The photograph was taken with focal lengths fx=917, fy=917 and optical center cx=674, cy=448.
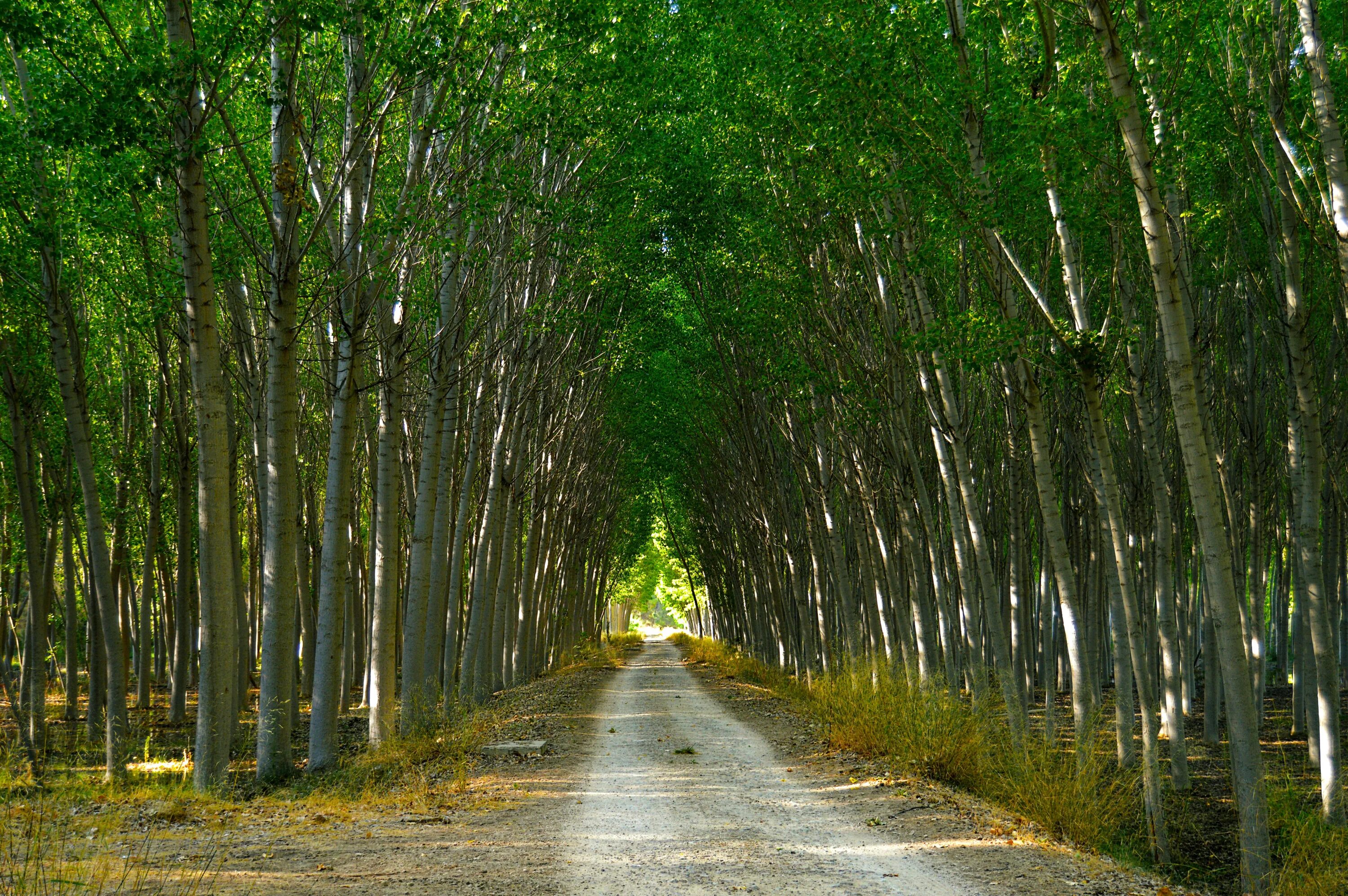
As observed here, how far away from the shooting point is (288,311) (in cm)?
960

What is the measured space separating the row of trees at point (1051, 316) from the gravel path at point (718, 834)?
2522 mm

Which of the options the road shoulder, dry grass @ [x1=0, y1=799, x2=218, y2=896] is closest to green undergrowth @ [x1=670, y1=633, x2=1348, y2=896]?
the road shoulder

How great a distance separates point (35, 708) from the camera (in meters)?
13.1

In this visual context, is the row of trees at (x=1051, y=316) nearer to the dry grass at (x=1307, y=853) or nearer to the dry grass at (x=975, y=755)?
the dry grass at (x=1307, y=853)

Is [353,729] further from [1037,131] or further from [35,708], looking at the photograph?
[1037,131]

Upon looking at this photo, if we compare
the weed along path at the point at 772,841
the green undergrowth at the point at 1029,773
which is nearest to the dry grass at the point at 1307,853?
the green undergrowth at the point at 1029,773

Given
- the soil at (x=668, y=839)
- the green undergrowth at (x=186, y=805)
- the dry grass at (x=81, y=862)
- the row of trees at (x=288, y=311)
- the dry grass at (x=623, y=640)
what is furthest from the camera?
the dry grass at (x=623, y=640)

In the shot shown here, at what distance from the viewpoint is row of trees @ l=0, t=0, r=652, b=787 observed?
8.75 metres

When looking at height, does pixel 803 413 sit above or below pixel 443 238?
below

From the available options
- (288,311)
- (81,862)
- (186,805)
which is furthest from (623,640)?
(81,862)

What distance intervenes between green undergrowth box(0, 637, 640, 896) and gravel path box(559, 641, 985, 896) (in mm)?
1442

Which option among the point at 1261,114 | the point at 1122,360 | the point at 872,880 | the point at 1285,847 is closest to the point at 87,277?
the point at 872,880

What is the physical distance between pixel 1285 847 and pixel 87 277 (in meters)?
16.2

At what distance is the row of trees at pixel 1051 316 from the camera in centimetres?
762
